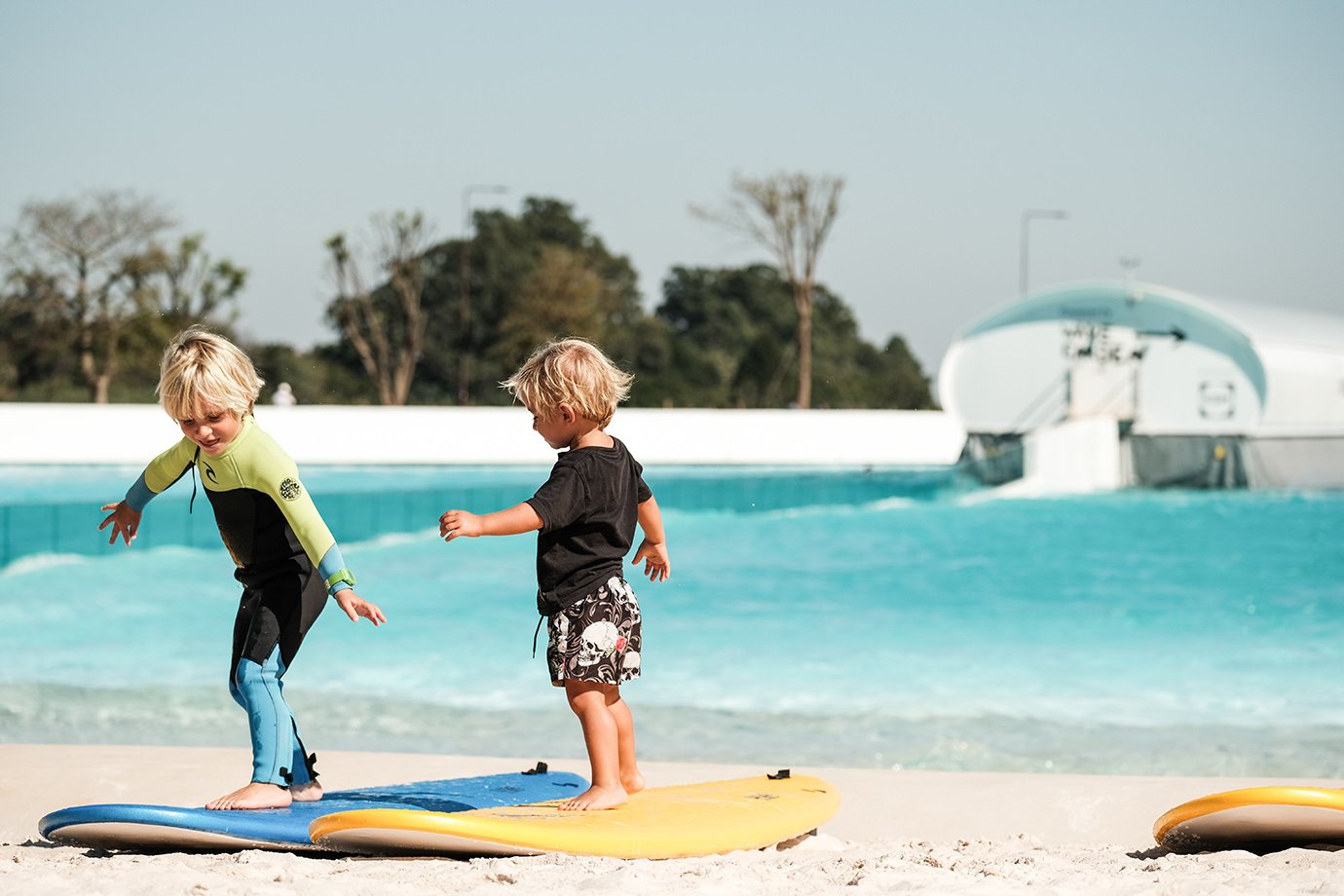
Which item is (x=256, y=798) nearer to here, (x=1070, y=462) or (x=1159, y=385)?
(x=1070, y=462)

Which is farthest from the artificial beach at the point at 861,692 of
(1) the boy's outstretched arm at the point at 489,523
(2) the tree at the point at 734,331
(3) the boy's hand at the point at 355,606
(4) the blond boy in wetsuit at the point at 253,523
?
(2) the tree at the point at 734,331

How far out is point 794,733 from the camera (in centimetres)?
632

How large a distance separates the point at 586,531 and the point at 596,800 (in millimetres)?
614

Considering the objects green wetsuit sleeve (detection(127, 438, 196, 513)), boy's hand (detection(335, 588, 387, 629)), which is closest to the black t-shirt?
boy's hand (detection(335, 588, 387, 629))

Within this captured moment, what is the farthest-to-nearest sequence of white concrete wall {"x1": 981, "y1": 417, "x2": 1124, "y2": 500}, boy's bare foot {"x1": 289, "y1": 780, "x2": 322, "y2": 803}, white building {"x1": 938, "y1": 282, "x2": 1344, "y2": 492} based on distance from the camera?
white building {"x1": 938, "y1": 282, "x2": 1344, "y2": 492} < white concrete wall {"x1": 981, "y1": 417, "x2": 1124, "y2": 500} < boy's bare foot {"x1": 289, "y1": 780, "x2": 322, "y2": 803}

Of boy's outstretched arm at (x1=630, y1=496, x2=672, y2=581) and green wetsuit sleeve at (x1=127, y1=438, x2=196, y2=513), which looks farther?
boy's outstretched arm at (x1=630, y1=496, x2=672, y2=581)

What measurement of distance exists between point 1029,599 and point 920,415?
14.6m

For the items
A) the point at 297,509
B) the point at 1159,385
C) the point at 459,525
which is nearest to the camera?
the point at 459,525

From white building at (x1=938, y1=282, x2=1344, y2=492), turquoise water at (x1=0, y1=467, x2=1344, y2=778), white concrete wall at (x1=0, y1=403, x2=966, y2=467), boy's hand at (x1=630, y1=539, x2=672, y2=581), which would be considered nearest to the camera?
boy's hand at (x1=630, y1=539, x2=672, y2=581)

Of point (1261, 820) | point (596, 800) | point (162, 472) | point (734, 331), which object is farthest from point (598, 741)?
point (734, 331)

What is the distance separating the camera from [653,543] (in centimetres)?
333

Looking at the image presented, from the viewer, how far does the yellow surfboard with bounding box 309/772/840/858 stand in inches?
111

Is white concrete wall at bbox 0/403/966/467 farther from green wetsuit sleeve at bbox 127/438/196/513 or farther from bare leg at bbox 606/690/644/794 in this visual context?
bare leg at bbox 606/690/644/794

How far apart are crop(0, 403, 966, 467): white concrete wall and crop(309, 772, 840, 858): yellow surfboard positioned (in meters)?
12.8
